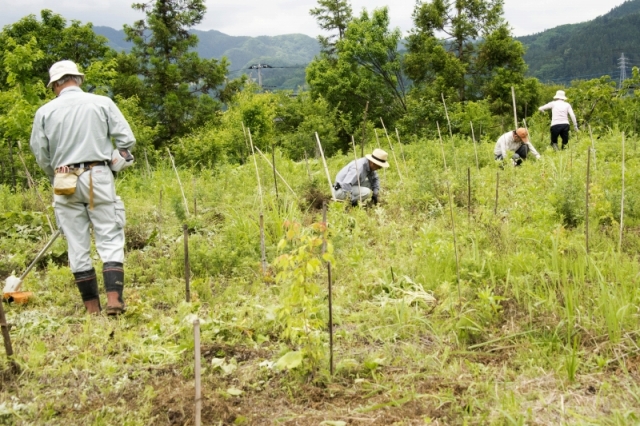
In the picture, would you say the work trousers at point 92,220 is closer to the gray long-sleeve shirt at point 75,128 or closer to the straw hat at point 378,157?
the gray long-sleeve shirt at point 75,128

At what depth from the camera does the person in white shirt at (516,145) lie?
26.7 feet

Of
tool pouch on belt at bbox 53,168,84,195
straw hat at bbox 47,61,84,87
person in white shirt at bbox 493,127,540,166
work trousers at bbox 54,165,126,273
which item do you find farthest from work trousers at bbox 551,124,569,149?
tool pouch on belt at bbox 53,168,84,195

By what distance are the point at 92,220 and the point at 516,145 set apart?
253 inches

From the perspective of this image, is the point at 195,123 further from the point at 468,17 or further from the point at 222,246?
the point at 222,246

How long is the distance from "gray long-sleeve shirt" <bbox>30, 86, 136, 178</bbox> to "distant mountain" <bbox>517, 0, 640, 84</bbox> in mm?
103164

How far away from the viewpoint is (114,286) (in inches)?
159

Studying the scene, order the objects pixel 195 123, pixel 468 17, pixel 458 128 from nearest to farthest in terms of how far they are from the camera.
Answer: pixel 458 128
pixel 468 17
pixel 195 123

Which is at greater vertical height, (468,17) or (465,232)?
(468,17)

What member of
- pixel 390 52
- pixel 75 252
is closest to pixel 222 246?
pixel 75 252

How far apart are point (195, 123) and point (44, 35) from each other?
7.17m

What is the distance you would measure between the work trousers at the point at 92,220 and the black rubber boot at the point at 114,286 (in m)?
0.06

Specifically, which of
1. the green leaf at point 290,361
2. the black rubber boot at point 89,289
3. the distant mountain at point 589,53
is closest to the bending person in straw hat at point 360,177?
the black rubber boot at point 89,289

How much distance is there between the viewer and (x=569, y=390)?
261 centimetres

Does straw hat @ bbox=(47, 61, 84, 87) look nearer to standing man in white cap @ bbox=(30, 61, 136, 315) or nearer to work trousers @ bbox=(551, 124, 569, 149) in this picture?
standing man in white cap @ bbox=(30, 61, 136, 315)
